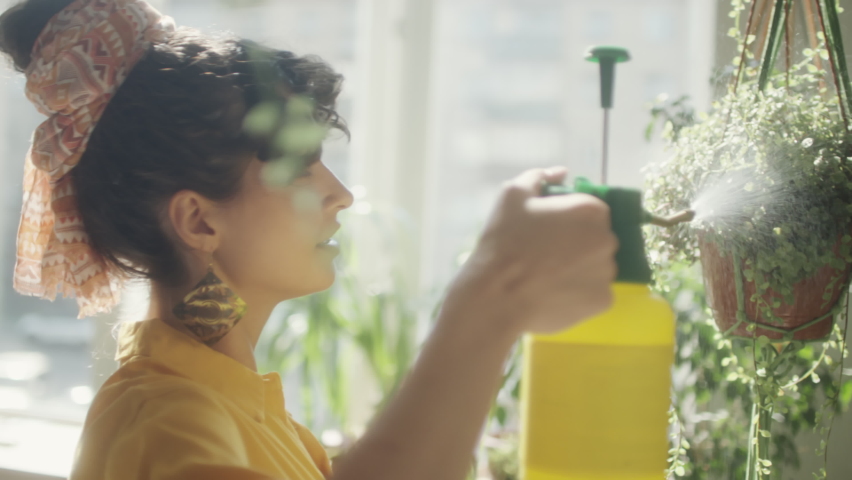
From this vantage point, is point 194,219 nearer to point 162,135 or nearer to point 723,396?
point 162,135

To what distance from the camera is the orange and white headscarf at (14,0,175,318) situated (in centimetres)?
67

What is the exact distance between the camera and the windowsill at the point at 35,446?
139 cm

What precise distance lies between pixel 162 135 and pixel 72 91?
0.30ft

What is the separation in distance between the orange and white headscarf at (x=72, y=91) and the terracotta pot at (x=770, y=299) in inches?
24.1

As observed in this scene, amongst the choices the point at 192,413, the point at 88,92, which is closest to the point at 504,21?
the point at 88,92

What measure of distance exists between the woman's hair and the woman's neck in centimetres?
2

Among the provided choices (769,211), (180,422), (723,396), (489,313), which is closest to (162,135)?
(180,422)

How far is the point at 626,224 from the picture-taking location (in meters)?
0.47

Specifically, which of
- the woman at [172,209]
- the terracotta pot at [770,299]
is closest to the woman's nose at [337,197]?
the woman at [172,209]

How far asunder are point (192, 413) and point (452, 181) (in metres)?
1.11

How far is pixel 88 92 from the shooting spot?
2.20 feet

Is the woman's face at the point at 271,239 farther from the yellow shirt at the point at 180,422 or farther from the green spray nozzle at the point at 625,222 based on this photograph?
the green spray nozzle at the point at 625,222

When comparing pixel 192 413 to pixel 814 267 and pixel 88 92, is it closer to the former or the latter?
pixel 88 92

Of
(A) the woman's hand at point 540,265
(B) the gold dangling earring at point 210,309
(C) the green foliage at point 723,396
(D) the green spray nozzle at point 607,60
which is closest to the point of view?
(A) the woman's hand at point 540,265
